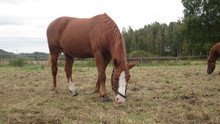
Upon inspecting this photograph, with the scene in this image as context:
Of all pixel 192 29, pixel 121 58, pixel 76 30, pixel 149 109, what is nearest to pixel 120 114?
pixel 149 109

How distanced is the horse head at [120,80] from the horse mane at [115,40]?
0.18 metres

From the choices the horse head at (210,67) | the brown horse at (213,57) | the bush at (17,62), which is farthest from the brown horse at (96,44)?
the bush at (17,62)

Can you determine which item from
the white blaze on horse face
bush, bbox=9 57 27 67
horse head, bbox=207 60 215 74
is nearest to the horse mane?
the white blaze on horse face

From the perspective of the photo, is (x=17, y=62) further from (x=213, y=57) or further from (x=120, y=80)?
(x=120, y=80)

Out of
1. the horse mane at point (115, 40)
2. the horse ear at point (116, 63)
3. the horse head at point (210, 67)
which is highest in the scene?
the horse mane at point (115, 40)

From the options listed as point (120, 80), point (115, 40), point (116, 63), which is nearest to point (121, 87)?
point (120, 80)

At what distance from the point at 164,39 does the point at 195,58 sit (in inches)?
1404

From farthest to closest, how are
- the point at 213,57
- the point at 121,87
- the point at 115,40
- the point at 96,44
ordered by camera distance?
the point at 213,57, the point at 96,44, the point at 115,40, the point at 121,87

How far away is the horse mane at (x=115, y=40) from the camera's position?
455cm

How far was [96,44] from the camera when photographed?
16.9ft

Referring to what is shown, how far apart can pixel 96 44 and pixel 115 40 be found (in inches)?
22.9

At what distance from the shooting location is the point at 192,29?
1323 inches

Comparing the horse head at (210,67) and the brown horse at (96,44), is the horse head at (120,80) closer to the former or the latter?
the brown horse at (96,44)

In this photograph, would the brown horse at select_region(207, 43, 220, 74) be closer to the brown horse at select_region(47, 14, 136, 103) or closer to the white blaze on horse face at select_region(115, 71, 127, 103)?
the brown horse at select_region(47, 14, 136, 103)
